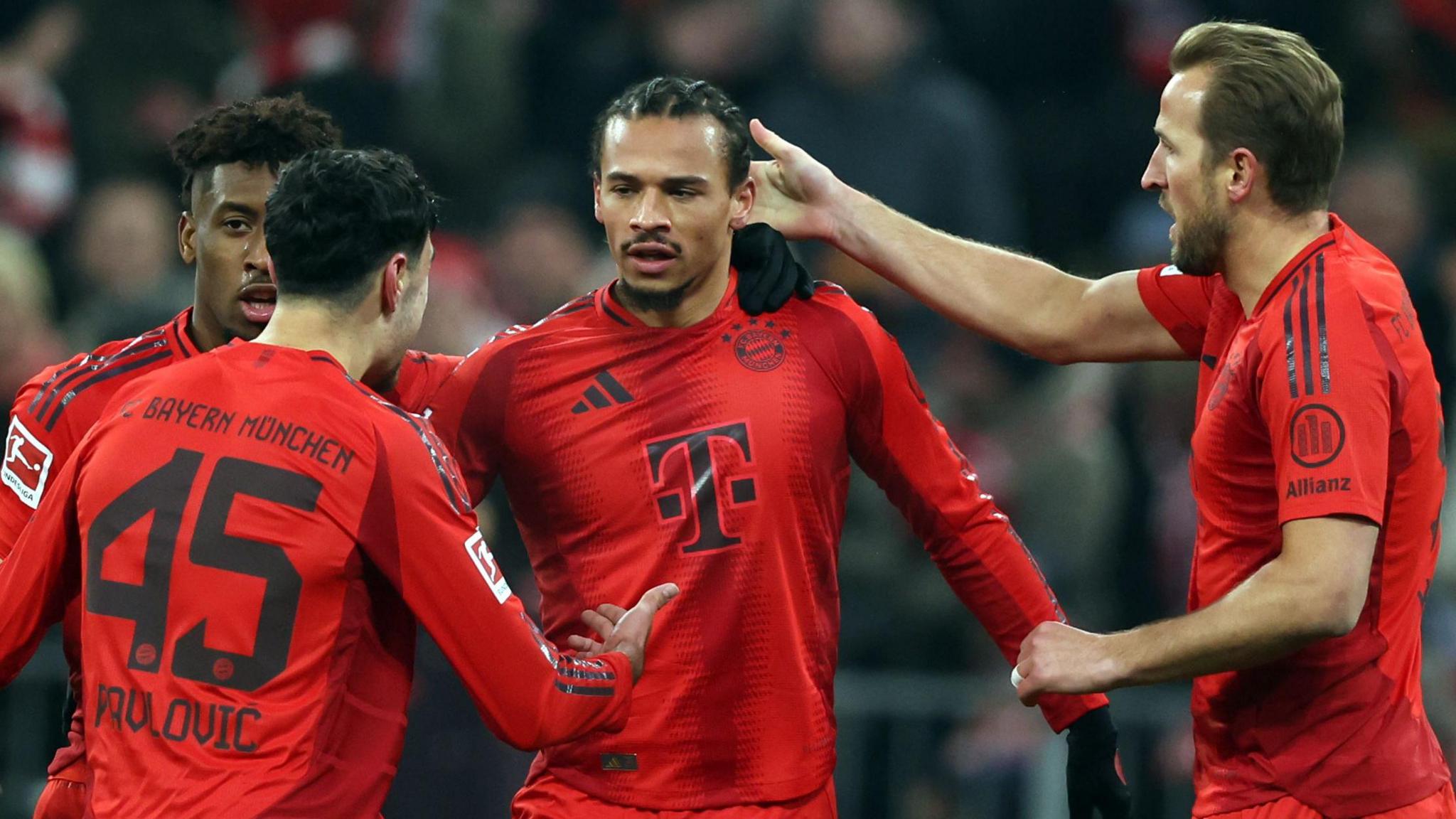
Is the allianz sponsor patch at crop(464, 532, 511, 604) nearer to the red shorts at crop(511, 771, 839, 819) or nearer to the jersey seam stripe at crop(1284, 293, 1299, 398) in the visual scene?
the red shorts at crop(511, 771, 839, 819)

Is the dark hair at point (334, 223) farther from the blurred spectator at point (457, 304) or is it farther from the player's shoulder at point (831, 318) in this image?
the blurred spectator at point (457, 304)

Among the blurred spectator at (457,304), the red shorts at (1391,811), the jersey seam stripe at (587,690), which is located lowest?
the red shorts at (1391,811)

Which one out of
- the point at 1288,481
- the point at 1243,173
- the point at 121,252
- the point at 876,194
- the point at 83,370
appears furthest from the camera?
the point at 876,194

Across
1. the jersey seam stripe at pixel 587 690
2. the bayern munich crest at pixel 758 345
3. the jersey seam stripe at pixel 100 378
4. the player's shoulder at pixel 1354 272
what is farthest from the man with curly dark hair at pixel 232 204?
the player's shoulder at pixel 1354 272

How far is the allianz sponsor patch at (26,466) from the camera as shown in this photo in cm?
404

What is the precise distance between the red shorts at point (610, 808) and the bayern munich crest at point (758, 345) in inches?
38.9

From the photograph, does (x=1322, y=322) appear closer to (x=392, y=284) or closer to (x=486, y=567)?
(x=486, y=567)

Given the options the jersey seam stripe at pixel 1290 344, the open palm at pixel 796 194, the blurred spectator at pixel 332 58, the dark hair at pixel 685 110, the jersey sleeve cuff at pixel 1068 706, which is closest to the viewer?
the jersey seam stripe at pixel 1290 344

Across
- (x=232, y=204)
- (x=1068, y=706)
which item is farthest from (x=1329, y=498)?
(x=232, y=204)

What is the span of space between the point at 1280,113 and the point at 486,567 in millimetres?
1869

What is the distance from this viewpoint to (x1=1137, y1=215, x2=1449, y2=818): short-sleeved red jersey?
3.64 metres

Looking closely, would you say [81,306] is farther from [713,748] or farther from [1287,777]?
[1287,777]

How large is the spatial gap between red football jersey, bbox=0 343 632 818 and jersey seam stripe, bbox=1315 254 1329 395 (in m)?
1.58

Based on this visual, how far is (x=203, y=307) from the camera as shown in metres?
4.29
